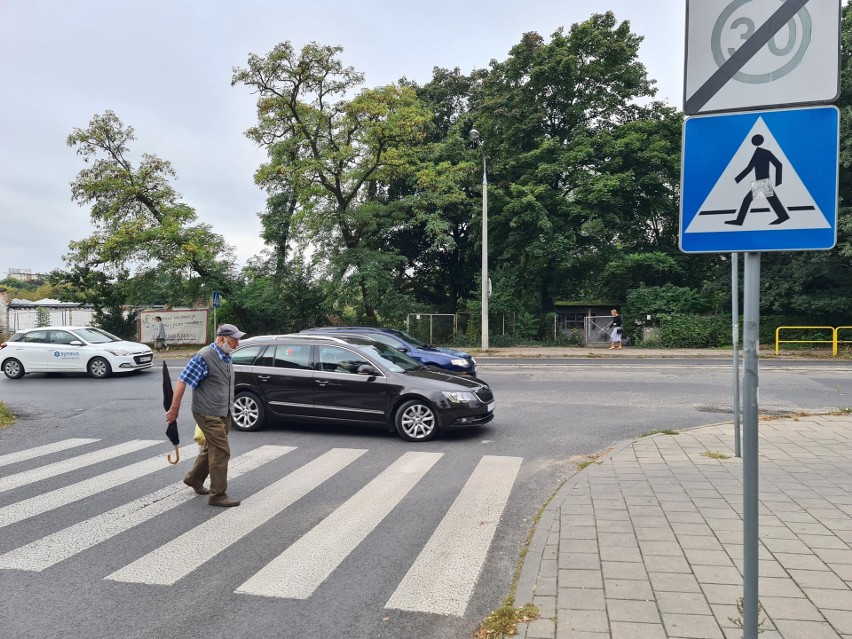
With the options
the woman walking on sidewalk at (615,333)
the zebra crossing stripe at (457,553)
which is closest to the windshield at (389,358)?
the zebra crossing stripe at (457,553)

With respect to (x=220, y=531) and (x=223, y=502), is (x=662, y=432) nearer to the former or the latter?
(x=223, y=502)

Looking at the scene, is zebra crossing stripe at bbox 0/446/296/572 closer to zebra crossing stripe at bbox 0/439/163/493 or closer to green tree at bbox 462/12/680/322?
zebra crossing stripe at bbox 0/439/163/493

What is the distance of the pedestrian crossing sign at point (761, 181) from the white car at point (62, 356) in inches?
706

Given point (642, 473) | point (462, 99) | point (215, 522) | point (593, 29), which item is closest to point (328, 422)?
point (215, 522)

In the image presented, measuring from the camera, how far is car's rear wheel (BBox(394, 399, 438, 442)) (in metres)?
8.81

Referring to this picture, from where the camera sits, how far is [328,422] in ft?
30.9

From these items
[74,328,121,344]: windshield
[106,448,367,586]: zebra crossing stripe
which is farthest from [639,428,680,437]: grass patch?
[74,328,121,344]: windshield

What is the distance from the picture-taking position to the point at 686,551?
4.40 meters

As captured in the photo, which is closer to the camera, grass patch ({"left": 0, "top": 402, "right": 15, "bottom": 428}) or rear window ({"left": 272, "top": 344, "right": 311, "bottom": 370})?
rear window ({"left": 272, "top": 344, "right": 311, "bottom": 370})

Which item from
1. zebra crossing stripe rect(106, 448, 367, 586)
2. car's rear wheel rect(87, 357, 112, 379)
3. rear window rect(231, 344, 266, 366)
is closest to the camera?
zebra crossing stripe rect(106, 448, 367, 586)

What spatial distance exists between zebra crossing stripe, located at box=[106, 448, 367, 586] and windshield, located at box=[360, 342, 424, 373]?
2.19m

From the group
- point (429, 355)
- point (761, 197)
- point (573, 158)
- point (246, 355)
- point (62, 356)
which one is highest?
point (573, 158)

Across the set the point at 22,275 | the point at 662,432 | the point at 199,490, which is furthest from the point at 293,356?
the point at 22,275

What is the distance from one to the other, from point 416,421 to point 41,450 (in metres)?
5.47
